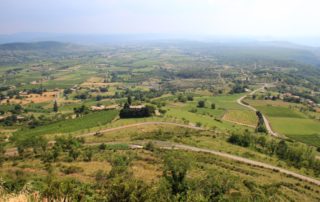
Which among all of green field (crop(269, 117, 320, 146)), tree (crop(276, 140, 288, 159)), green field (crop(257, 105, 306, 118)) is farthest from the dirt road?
green field (crop(257, 105, 306, 118))

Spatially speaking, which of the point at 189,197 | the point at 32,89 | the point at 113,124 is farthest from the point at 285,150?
the point at 32,89

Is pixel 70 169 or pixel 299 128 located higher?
pixel 70 169

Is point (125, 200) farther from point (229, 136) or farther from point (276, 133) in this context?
point (276, 133)

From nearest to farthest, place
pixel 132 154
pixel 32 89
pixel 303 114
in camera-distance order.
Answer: pixel 132 154, pixel 303 114, pixel 32 89

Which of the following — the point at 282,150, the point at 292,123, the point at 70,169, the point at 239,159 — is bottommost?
the point at 292,123

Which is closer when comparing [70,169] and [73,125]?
[70,169]

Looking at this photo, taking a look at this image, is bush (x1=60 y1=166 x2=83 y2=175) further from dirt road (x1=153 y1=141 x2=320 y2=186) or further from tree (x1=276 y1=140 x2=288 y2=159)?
tree (x1=276 y1=140 x2=288 y2=159)

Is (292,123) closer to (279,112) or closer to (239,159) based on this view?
(279,112)

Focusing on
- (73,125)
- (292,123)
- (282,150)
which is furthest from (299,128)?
(73,125)

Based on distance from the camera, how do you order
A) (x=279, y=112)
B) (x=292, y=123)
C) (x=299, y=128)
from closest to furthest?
(x=299, y=128)
(x=292, y=123)
(x=279, y=112)

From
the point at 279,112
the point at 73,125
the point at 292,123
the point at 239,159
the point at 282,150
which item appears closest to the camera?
the point at 239,159

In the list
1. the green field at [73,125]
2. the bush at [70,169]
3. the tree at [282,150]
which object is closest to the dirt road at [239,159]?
the tree at [282,150]
